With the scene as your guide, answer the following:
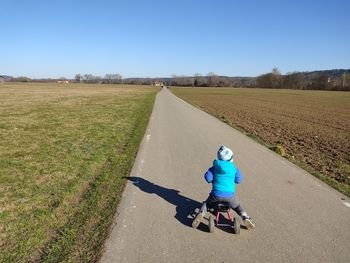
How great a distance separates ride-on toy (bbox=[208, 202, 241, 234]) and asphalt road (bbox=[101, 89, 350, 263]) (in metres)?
0.11

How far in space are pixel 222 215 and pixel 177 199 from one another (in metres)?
0.97

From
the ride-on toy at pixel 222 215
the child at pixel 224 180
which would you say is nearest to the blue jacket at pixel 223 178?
the child at pixel 224 180

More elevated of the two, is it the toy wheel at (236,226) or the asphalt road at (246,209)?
the toy wheel at (236,226)

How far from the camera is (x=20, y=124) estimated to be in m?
16.3

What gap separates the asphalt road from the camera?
4.40 metres

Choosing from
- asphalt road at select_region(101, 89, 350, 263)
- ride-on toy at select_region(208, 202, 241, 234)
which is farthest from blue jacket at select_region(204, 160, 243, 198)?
asphalt road at select_region(101, 89, 350, 263)

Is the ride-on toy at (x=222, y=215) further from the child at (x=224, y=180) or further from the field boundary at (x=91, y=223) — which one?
the field boundary at (x=91, y=223)

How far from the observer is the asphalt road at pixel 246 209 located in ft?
14.4

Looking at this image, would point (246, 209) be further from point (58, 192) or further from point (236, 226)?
point (58, 192)

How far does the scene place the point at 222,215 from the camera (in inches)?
227

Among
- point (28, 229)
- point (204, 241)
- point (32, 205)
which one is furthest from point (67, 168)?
point (204, 241)

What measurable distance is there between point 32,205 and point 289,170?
581cm

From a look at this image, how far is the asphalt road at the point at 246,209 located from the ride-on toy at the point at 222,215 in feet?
0.36

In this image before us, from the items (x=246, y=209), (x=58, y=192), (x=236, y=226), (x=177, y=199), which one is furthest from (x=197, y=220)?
(x=58, y=192)
